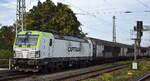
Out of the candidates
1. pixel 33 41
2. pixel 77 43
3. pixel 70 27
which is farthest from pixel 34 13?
pixel 33 41

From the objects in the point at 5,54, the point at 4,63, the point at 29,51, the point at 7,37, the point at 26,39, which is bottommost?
the point at 4,63

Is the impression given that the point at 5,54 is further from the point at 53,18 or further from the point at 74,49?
the point at 53,18

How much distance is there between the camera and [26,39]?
23.7 meters

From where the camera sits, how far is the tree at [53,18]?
4453cm

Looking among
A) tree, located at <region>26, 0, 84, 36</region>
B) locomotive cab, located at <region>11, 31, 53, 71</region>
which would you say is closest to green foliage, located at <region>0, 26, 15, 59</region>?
tree, located at <region>26, 0, 84, 36</region>

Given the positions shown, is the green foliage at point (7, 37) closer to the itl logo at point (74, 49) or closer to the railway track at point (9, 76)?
the itl logo at point (74, 49)

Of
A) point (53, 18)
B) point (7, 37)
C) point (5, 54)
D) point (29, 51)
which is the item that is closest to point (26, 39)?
point (29, 51)

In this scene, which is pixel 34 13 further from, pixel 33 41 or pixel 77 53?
pixel 33 41

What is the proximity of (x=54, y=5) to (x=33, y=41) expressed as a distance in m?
25.6

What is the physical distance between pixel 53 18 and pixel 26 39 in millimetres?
22144

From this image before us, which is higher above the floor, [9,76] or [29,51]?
[29,51]

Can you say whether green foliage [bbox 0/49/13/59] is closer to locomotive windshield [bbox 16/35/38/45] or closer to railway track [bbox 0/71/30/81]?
locomotive windshield [bbox 16/35/38/45]

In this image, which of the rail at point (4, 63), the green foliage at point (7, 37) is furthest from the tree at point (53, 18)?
the rail at point (4, 63)

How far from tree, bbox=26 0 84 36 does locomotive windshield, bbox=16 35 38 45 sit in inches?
767
